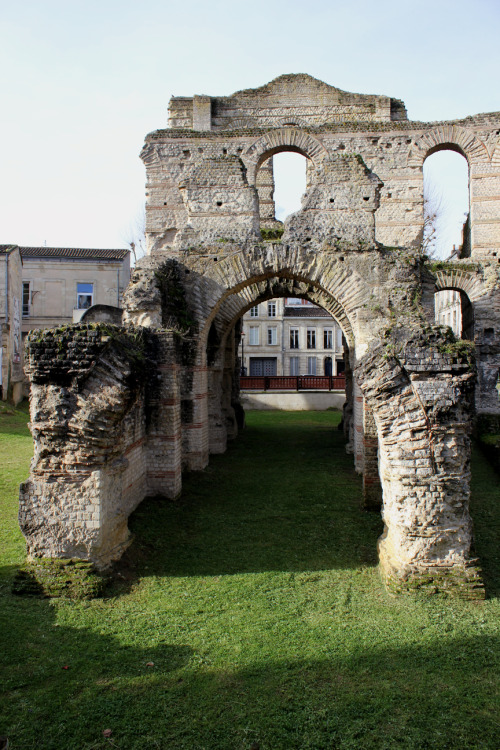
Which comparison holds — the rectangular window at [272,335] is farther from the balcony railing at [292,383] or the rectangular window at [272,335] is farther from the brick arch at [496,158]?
the brick arch at [496,158]

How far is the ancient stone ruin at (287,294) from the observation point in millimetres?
5223

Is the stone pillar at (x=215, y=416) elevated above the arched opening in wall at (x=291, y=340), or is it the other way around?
the arched opening in wall at (x=291, y=340)

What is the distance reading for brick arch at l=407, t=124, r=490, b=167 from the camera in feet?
51.9

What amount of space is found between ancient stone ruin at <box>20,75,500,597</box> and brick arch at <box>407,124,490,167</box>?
0.05m

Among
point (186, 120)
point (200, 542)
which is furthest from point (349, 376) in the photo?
point (186, 120)

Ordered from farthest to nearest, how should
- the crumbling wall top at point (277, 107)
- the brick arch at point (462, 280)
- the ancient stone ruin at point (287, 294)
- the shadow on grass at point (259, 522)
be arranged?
the crumbling wall top at point (277, 107), the brick arch at point (462, 280), the shadow on grass at point (259, 522), the ancient stone ruin at point (287, 294)

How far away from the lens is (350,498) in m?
8.54

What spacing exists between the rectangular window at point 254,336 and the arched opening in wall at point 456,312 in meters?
9.90

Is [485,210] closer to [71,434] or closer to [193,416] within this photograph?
[193,416]

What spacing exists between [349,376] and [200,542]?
24.1 feet

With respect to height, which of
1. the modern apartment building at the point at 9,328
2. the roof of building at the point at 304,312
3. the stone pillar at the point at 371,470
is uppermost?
the roof of building at the point at 304,312

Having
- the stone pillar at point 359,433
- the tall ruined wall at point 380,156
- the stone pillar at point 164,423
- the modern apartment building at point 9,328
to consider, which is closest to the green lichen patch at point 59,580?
the stone pillar at point 164,423

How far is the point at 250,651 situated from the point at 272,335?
2846 cm

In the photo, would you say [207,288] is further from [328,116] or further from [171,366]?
[328,116]
